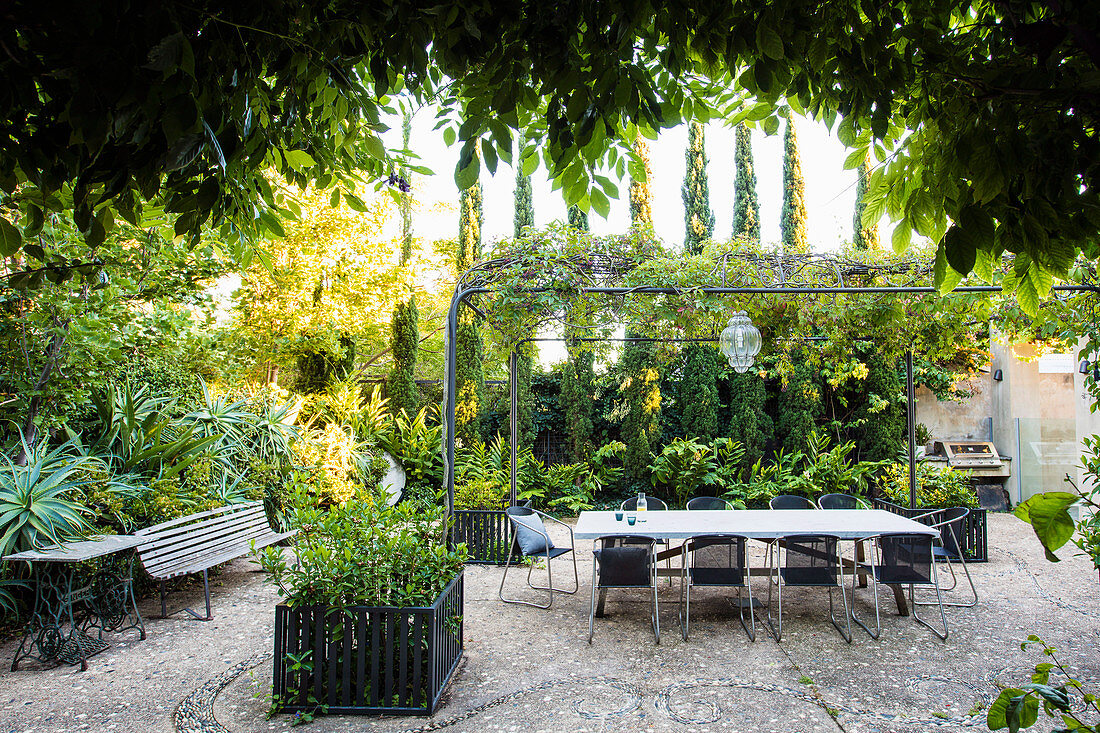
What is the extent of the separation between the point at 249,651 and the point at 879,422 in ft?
31.6

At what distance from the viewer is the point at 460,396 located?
10.6 meters

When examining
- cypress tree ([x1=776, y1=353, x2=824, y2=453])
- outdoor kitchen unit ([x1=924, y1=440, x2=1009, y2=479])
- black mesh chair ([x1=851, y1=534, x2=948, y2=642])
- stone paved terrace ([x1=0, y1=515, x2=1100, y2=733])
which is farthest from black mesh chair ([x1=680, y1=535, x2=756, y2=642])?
outdoor kitchen unit ([x1=924, y1=440, x2=1009, y2=479])

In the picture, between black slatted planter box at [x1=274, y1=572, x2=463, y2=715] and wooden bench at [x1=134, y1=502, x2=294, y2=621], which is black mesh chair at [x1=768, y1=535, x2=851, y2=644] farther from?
wooden bench at [x1=134, y1=502, x2=294, y2=621]

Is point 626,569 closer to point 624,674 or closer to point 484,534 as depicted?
point 624,674

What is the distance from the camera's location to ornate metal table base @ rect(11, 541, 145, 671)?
4137 mm

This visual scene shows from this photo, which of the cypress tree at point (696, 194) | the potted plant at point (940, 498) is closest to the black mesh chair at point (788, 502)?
the potted plant at point (940, 498)

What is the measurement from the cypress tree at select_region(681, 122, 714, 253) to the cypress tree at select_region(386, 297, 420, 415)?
5744 mm

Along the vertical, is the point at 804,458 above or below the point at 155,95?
below

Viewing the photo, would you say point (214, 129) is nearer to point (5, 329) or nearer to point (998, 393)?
point (5, 329)

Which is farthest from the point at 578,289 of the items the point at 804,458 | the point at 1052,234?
the point at 804,458

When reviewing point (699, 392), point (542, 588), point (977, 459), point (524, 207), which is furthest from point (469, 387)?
point (977, 459)

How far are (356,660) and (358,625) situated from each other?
24 centimetres

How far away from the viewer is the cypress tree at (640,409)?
10547 mm

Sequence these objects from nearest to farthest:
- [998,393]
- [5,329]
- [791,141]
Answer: [5,329], [998,393], [791,141]
